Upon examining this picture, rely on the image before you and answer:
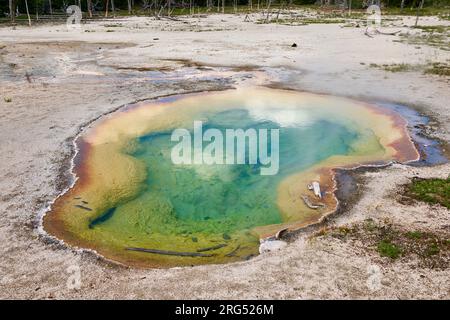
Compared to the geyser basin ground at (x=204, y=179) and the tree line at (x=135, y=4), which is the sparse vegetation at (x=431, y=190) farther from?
the tree line at (x=135, y=4)

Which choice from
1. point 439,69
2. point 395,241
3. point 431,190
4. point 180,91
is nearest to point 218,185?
point 395,241

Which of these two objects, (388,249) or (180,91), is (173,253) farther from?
(180,91)

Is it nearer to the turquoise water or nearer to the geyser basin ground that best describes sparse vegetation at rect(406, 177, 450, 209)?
the geyser basin ground

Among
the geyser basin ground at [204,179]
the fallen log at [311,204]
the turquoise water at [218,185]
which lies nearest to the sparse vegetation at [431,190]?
the geyser basin ground at [204,179]

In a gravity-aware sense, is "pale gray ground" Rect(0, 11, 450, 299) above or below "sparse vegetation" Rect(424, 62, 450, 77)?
below

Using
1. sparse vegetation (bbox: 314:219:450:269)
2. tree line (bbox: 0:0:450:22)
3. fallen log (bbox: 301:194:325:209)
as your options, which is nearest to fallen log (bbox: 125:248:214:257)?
sparse vegetation (bbox: 314:219:450:269)

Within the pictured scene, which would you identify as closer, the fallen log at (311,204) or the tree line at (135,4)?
the fallen log at (311,204)
